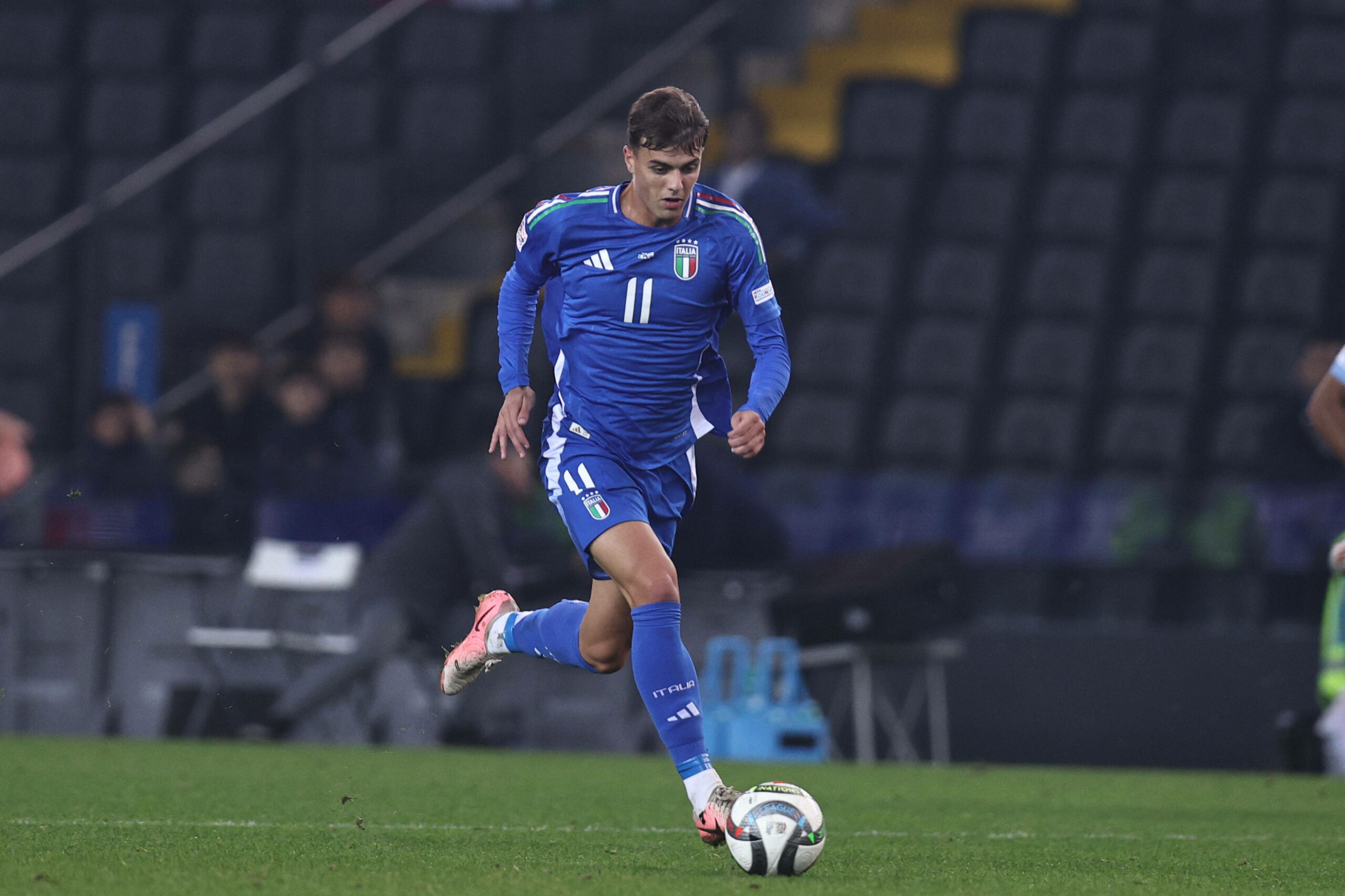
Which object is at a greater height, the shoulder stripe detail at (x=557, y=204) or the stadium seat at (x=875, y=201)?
the stadium seat at (x=875, y=201)

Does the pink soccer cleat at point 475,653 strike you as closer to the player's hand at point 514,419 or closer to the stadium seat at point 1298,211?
the player's hand at point 514,419

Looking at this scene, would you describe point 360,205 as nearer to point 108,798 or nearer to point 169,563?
point 169,563

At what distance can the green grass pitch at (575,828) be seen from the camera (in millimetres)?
3951

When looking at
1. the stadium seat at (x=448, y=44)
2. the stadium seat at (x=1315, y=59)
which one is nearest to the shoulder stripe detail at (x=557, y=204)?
the stadium seat at (x=448, y=44)

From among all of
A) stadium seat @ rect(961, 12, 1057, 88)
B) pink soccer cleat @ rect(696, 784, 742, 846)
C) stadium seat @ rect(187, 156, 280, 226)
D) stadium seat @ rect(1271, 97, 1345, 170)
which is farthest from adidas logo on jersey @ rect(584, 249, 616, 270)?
stadium seat @ rect(1271, 97, 1345, 170)

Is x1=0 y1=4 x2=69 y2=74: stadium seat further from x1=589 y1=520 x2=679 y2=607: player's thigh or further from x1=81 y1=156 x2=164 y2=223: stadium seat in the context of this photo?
x1=589 y1=520 x2=679 y2=607: player's thigh

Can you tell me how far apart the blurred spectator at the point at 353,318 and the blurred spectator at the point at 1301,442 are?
4424 millimetres

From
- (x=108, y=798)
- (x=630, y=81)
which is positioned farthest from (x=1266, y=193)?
(x=108, y=798)

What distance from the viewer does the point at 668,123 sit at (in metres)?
4.41

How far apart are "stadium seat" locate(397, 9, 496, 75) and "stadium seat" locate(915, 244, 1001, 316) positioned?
122 inches

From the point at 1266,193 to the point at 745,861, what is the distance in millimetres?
9385

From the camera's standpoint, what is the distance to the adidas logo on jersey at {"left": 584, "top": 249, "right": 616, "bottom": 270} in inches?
185

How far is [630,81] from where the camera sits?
1193 centimetres

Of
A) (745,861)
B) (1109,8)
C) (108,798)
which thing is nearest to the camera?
(745,861)
